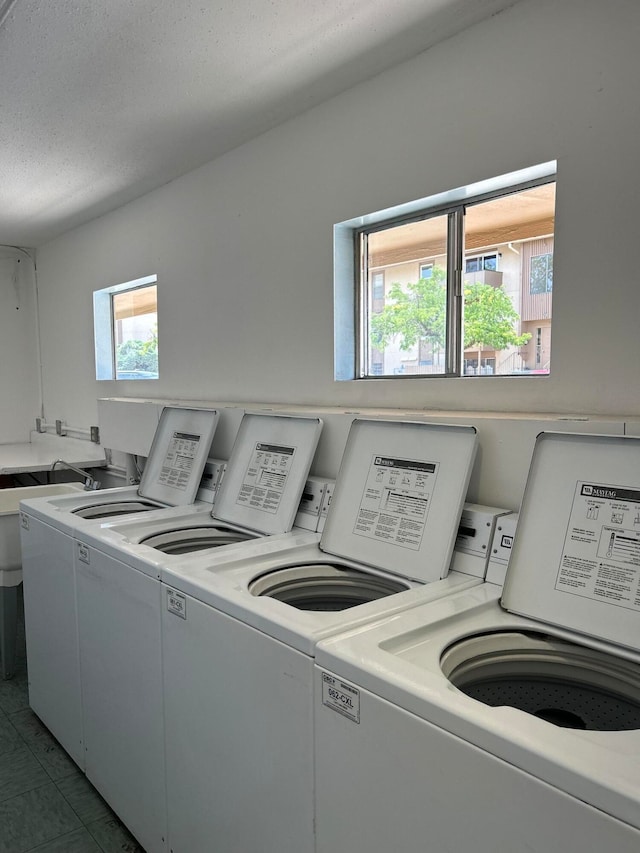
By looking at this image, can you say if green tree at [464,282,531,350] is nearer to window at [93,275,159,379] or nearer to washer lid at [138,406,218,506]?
washer lid at [138,406,218,506]

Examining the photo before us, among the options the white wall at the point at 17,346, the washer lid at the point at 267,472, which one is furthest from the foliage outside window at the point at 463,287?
the white wall at the point at 17,346

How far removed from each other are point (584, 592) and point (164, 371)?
110 inches

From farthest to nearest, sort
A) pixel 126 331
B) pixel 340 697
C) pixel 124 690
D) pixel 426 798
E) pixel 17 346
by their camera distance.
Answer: pixel 17 346
pixel 126 331
pixel 124 690
pixel 340 697
pixel 426 798

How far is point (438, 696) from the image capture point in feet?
3.22

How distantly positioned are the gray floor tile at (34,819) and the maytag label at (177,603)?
95 centimetres

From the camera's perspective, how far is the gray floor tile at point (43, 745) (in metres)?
2.27

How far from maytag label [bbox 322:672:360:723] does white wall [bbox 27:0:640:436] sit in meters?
1.05

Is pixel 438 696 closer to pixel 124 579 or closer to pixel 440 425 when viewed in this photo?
pixel 440 425

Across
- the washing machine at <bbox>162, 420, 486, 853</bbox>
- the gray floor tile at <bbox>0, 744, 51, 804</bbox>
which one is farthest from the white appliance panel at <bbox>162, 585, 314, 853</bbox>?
the gray floor tile at <bbox>0, 744, 51, 804</bbox>

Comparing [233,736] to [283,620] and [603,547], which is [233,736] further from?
[603,547]

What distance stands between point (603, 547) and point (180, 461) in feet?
6.34

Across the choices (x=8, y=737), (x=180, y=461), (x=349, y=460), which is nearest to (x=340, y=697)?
(x=349, y=460)

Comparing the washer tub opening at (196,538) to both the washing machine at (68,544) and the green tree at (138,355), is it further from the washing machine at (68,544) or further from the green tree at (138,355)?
the green tree at (138,355)

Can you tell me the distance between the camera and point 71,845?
1903 millimetres
